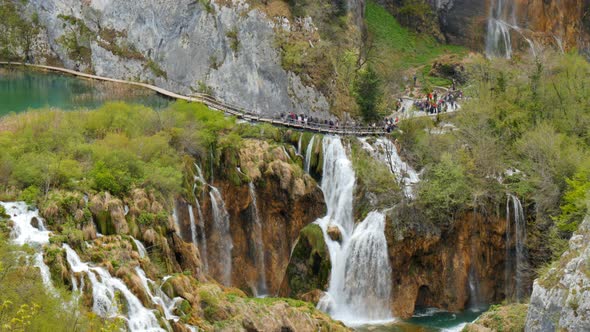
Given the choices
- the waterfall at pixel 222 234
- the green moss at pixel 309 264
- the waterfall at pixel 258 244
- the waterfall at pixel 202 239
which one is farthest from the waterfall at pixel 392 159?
the waterfall at pixel 202 239

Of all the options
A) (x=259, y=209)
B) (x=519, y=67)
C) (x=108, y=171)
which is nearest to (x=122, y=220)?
(x=108, y=171)

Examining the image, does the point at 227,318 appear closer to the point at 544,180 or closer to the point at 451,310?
the point at 451,310

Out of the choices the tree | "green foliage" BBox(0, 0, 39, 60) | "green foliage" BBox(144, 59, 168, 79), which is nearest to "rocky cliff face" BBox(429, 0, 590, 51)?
the tree

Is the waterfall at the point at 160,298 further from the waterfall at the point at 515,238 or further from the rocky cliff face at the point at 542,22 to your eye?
the rocky cliff face at the point at 542,22

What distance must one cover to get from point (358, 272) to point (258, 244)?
6184mm

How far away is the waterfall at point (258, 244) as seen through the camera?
44.9 m

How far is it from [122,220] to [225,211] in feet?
35.5

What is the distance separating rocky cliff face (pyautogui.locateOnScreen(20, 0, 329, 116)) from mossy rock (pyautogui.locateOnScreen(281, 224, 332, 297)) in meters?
15.9

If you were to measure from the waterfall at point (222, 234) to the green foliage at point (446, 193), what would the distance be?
11.7 metres

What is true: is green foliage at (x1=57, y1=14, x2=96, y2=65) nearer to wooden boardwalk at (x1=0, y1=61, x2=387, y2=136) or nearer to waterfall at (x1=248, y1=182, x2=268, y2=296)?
wooden boardwalk at (x1=0, y1=61, x2=387, y2=136)

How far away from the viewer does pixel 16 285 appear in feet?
80.2

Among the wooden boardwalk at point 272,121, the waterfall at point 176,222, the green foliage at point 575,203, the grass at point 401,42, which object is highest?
the grass at point 401,42

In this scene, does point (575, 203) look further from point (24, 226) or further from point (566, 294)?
point (24, 226)

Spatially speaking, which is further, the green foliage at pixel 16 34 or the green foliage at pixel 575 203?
the green foliage at pixel 16 34
